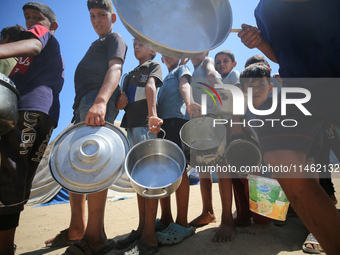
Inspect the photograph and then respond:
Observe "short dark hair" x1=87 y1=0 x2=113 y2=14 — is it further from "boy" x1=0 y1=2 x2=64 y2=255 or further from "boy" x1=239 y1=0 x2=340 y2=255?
"boy" x1=239 y1=0 x2=340 y2=255

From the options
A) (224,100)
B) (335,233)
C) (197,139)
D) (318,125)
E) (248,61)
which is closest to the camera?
(335,233)

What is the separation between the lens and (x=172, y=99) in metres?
2.15

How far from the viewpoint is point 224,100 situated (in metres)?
1.95

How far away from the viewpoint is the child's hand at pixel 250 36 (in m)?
1.16

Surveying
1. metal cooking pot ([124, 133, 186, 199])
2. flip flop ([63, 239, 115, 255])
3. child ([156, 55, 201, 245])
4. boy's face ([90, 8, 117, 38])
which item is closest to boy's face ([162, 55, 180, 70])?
child ([156, 55, 201, 245])

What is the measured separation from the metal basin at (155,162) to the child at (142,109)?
0.13 meters

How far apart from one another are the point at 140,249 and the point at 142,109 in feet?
3.42

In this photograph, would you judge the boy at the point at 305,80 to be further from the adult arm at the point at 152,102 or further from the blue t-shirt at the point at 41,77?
the blue t-shirt at the point at 41,77

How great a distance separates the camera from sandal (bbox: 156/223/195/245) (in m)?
1.51

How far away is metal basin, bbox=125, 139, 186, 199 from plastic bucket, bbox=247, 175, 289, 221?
0.54 metres

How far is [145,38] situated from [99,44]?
1044 mm

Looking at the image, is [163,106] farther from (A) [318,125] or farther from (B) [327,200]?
(B) [327,200]

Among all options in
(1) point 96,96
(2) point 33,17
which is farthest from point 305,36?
(2) point 33,17

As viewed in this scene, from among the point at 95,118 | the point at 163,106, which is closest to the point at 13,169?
the point at 95,118
